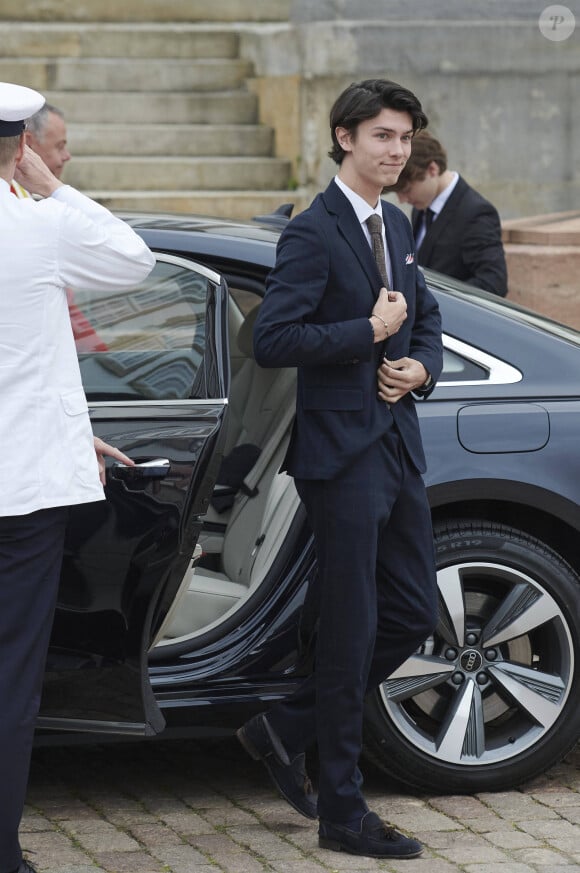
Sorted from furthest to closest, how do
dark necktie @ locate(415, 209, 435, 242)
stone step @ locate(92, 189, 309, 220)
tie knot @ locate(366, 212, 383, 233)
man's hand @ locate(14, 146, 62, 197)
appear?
stone step @ locate(92, 189, 309, 220) < dark necktie @ locate(415, 209, 435, 242) < tie knot @ locate(366, 212, 383, 233) < man's hand @ locate(14, 146, 62, 197)

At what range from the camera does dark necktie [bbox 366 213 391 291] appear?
387cm

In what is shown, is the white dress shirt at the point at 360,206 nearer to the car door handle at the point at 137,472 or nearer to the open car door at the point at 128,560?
the open car door at the point at 128,560

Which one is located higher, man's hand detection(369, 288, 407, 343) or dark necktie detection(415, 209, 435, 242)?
dark necktie detection(415, 209, 435, 242)

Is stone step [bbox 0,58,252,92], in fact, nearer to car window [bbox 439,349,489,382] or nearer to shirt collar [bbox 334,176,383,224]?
car window [bbox 439,349,489,382]

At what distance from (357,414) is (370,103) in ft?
2.42

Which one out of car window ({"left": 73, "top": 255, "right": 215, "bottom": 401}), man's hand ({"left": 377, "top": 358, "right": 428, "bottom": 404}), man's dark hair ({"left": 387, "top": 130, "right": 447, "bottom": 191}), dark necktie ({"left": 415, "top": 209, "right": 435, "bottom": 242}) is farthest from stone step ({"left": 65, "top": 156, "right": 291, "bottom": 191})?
man's hand ({"left": 377, "top": 358, "right": 428, "bottom": 404})

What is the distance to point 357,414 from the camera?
12.6 feet

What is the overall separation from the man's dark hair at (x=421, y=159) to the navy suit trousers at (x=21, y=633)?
369 centimetres

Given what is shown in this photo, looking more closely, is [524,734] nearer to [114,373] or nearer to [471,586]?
[471,586]

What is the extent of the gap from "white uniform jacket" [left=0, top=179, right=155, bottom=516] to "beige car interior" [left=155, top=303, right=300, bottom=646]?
31.6 inches

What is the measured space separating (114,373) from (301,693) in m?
1.19

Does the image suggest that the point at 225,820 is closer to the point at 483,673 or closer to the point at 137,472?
the point at 483,673

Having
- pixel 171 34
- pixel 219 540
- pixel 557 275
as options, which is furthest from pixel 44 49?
pixel 219 540

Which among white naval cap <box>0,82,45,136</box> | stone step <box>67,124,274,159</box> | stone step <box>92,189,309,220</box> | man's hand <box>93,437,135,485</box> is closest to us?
white naval cap <box>0,82,45,136</box>
